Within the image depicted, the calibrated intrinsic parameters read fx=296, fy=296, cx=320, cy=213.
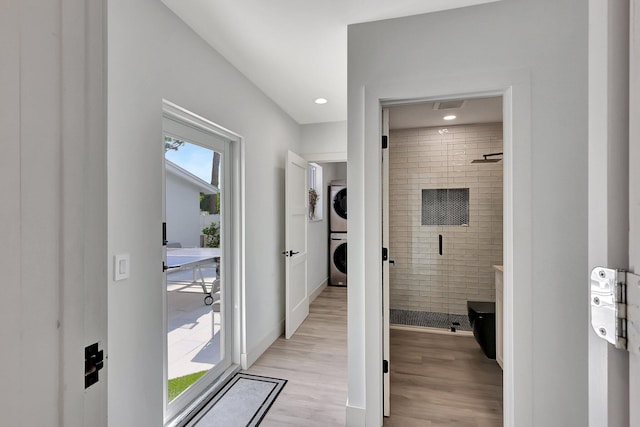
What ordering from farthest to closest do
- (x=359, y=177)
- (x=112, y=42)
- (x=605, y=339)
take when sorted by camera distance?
(x=359, y=177) < (x=112, y=42) < (x=605, y=339)

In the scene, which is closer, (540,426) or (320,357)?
(540,426)

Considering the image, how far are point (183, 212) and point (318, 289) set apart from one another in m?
3.45

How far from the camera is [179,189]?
6.57ft

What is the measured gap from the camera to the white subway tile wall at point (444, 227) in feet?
12.8

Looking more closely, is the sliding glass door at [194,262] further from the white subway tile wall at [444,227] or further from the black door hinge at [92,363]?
the white subway tile wall at [444,227]

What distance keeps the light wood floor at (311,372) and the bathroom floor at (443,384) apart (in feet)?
1.39

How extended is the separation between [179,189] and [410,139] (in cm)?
317

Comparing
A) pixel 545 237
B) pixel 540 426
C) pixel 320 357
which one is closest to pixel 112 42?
pixel 545 237

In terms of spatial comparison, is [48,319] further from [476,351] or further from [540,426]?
[476,351]

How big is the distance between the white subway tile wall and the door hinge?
3759 millimetres

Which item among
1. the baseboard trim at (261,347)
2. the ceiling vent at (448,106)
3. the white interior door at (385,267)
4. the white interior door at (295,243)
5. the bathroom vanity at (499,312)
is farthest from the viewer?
the white interior door at (295,243)

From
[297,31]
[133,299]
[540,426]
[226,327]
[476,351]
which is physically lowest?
[476,351]

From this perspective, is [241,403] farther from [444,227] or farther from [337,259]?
[337,259]
